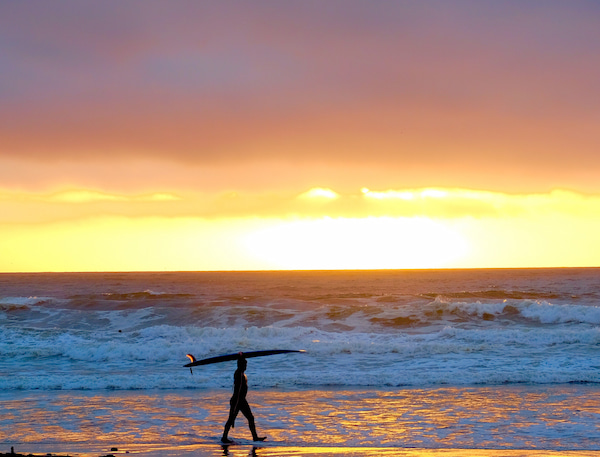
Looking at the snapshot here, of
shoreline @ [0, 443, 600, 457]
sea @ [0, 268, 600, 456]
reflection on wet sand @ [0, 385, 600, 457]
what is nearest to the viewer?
shoreline @ [0, 443, 600, 457]

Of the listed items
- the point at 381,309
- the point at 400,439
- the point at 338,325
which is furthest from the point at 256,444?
the point at 381,309

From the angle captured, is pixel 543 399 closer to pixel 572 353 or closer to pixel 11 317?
pixel 572 353

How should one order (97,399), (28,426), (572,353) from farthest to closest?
(572,353), (97,399), (28,426)

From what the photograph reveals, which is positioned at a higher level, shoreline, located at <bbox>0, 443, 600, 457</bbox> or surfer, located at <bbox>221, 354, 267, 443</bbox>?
surfer, located at <bbox>221, 354, 267, 443</bbox>

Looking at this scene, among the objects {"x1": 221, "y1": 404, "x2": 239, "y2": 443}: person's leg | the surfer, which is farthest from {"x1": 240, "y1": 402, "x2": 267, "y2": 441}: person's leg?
{"x1": 221, "y1": 404, "x2": 239, "y2": 443}: person's leg

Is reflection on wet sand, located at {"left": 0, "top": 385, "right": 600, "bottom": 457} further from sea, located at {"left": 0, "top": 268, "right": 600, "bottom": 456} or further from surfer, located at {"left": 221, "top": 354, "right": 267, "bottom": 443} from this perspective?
surfer, located at {"left": 221, "top": 354, "right": 267, "bottom": 443}

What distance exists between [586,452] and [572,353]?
15.3 meters

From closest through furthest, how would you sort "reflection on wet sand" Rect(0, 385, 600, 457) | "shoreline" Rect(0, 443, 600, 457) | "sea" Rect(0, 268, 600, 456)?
"shoreline" Rect(0, 443, 600, 457), "reflection on wet sand" Rect(0, 385, 600, 457), "sea" Rect(0, 268, 600, 456)

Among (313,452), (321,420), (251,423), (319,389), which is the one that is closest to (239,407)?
(251,423)

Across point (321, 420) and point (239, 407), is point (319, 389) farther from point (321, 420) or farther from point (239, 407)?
point (239, 407)

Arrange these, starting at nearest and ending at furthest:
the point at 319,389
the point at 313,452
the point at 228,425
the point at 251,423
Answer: the point at 313,452
the point at 228,425
the point at 251,423
the point at 319,389

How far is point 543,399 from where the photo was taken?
18.2 m

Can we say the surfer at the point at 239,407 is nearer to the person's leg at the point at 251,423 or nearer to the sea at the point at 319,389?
the person's leg at the point at 251,423

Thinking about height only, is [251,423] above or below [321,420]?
above
